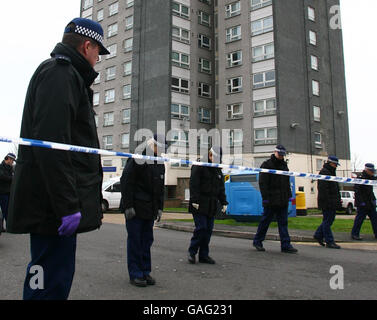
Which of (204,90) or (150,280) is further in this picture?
(204,90)

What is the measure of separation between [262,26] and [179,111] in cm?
1161

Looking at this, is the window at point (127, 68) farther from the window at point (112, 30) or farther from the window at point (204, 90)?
the window at point (204, 90)

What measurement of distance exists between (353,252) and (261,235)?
1833mm

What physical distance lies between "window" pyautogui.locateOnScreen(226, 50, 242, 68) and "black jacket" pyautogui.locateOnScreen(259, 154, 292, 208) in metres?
30.9

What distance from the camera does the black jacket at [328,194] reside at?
803cm

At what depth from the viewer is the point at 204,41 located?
40.9 meters

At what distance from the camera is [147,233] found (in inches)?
195

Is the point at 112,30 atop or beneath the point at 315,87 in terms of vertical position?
atop

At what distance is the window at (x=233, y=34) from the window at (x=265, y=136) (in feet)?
33.5

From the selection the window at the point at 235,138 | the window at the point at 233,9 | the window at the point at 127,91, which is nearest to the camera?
the window at the point at 235,138

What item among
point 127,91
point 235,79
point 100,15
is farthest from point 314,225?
point 100,15

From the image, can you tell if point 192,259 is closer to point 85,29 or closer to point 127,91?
point 85,29

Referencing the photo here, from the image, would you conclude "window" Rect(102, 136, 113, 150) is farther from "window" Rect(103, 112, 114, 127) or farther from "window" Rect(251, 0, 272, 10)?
"window" Rect(251, 0, 272, 10)

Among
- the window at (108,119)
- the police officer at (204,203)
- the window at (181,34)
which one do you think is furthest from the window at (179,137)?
the police officer at (204,203)
